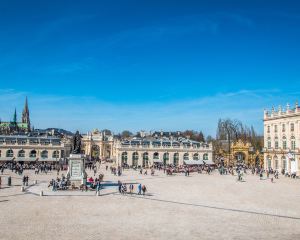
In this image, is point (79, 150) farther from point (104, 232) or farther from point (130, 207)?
point (104, 232)

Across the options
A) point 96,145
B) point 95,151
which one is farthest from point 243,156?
point 95,151

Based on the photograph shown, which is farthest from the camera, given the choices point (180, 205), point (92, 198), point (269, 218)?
point (92, 198)

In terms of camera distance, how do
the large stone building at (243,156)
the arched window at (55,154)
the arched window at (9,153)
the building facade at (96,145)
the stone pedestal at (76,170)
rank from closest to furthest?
the stone pedestal at (76,170)
the large stone building at (243,156)
the arched window at (9,153)
the arched window at (55,154)
the building facade at (96,145)

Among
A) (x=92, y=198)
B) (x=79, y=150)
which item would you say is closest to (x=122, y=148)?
(x=79, y=150)

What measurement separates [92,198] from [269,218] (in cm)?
1493

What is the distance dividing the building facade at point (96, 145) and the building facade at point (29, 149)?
41.5m

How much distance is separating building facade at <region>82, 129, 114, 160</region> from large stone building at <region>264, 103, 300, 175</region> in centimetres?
6958

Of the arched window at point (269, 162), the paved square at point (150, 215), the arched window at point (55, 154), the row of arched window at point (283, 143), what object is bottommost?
the paved square at point (150, 215)

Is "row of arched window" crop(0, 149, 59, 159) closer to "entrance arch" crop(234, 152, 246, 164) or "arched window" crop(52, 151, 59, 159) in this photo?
"arched window" crop(52, 151, 59, 159)

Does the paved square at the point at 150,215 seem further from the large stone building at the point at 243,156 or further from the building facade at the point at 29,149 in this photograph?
the building facade at the point at 29,149

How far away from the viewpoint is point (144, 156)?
84438 millimetres

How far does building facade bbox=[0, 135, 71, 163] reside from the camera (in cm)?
8194

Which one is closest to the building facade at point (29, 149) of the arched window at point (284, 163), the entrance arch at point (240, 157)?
the entrance arch at point (240, 157)

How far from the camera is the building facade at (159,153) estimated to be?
83.4 meters
